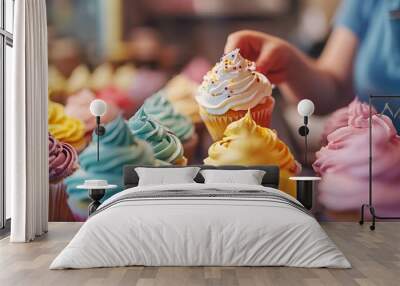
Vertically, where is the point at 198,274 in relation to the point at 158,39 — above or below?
below

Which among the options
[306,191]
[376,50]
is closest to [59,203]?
[306,191]

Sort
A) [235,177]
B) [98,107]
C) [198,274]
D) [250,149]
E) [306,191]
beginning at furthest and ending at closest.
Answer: [250,149]
[98,107]
[306,191]
[235,177]
[198,274]

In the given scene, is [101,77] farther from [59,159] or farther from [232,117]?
[232,117]

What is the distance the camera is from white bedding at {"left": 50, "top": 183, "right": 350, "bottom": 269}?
507cm

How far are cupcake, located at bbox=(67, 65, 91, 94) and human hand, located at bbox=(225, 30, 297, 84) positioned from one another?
183 centimetres

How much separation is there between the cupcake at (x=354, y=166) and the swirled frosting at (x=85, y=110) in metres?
2.68

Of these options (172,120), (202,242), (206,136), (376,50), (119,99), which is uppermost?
(376,50)

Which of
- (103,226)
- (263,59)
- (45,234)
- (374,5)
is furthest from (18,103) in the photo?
(374,5)

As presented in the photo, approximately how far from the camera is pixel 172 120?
26.9ft

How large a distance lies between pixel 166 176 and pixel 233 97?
4.65 feet

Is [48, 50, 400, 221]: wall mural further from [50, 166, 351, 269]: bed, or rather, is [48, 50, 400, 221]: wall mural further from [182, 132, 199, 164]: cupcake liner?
[50, 166, 351, 269]: bed

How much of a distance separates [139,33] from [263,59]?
1629 millimetres

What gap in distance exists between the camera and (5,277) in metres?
4.73

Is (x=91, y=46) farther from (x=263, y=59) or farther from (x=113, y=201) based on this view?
(x=113, y=201)
